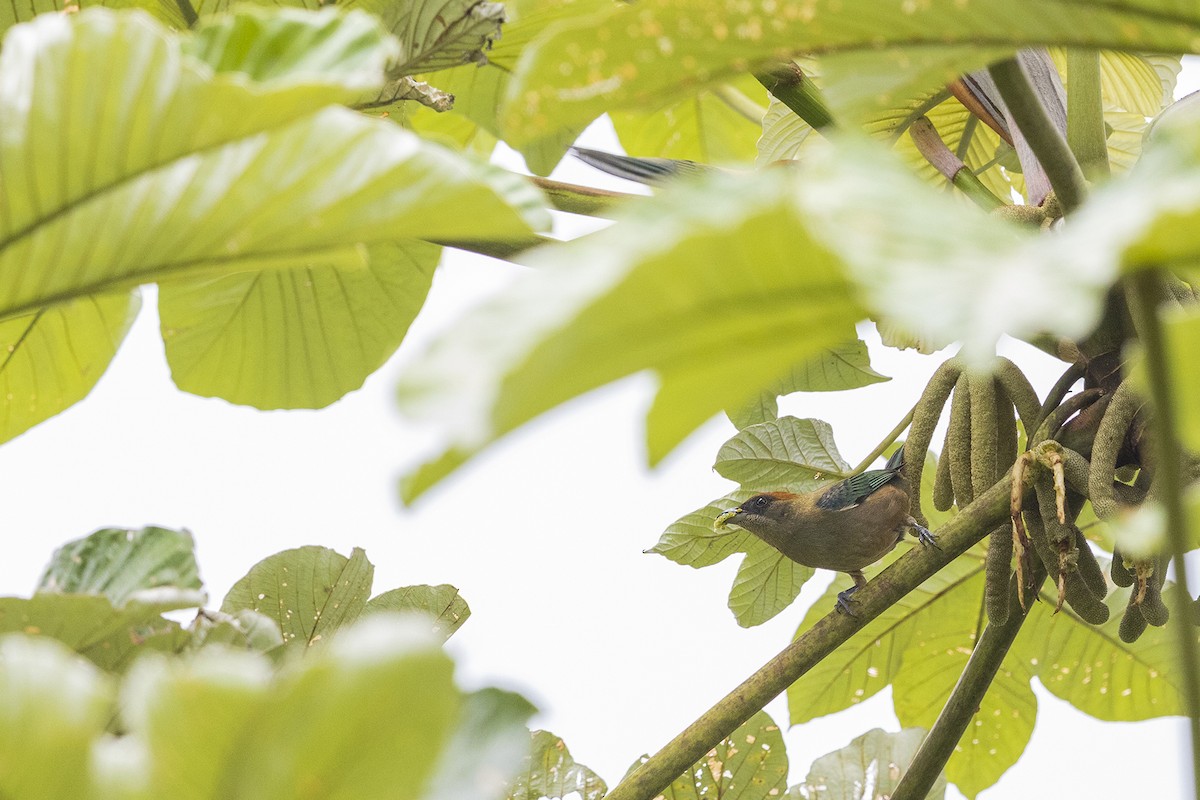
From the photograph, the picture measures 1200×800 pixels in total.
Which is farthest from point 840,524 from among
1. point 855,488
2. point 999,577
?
point 999,577

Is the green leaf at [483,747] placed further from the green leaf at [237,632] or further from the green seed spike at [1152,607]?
the green seed spike at [1152,607]

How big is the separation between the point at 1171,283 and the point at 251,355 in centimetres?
77

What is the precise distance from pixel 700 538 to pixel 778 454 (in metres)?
0.11

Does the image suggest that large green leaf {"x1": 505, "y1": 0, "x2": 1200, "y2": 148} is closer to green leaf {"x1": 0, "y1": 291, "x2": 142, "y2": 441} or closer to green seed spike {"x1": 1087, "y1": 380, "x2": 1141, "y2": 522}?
green seed spike {"x1": 1087, "y1": 380, "x2": 1141, "y2": 522}

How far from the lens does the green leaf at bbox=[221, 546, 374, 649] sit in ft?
2.47

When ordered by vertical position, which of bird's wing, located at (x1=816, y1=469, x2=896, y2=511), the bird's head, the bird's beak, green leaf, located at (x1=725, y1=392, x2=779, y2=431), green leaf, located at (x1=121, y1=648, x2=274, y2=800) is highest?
green leaf, located at (x1=725, y1=392, x2=779, y2=431)

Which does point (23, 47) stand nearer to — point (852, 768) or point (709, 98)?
point (852, 768)

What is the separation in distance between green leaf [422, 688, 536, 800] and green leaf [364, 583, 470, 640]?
304 mm

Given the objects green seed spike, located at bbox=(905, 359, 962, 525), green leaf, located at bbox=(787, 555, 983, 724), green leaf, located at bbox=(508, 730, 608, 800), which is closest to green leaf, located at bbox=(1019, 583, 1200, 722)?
green leaf, located at bbox=(787, 555, 983, 724)

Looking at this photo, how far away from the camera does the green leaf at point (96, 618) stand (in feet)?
1.66

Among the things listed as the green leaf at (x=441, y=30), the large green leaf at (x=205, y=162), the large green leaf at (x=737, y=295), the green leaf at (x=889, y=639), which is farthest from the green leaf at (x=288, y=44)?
the green leaf at (x=889, y=639)

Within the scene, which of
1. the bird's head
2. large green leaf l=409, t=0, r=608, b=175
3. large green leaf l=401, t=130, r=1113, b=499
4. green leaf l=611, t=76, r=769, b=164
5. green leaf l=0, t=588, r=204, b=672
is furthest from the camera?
green leaf l=611, t=76, r=769, b=164

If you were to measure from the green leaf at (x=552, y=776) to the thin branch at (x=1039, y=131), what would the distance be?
51 centimetres

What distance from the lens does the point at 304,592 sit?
76 cm
